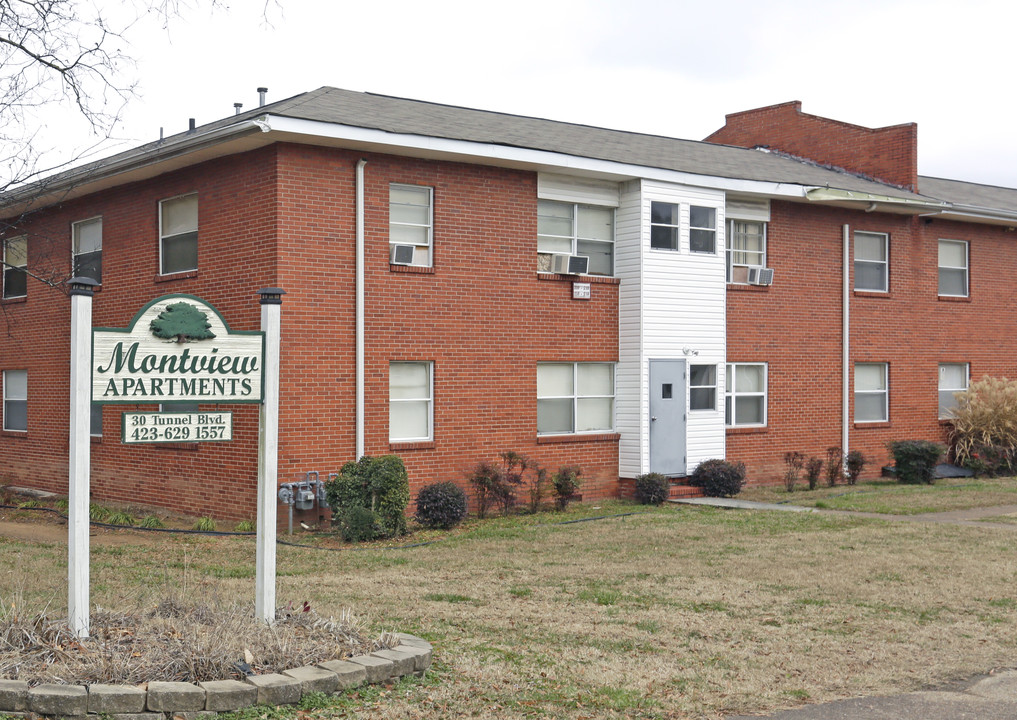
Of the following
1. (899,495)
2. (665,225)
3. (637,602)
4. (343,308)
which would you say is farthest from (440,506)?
(899,495)

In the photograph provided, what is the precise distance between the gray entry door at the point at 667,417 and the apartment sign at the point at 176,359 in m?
12.4

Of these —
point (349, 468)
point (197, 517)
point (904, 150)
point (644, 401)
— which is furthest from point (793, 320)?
point (197, 517)

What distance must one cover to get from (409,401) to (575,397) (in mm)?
3399

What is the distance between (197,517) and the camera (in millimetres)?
16484

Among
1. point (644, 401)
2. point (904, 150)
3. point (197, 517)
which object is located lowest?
point (197, 517)

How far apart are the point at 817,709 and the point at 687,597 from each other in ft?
11.0

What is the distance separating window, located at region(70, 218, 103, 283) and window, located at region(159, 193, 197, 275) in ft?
6.80

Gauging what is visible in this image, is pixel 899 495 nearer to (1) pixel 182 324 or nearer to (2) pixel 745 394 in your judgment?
(2) pixel 745 394

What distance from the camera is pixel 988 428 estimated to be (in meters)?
23.6

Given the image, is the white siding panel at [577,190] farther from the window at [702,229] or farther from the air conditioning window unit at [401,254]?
the air conditioning window unit at [401,254]

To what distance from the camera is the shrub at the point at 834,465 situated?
21.7m

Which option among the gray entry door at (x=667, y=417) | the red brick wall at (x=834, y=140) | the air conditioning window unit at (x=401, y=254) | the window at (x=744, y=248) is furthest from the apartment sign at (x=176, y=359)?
the red brick wall at (x=834, y=140)

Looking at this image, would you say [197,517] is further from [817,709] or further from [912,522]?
[817,709]

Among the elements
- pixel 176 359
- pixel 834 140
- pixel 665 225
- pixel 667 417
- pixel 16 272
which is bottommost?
pixel 667 417
